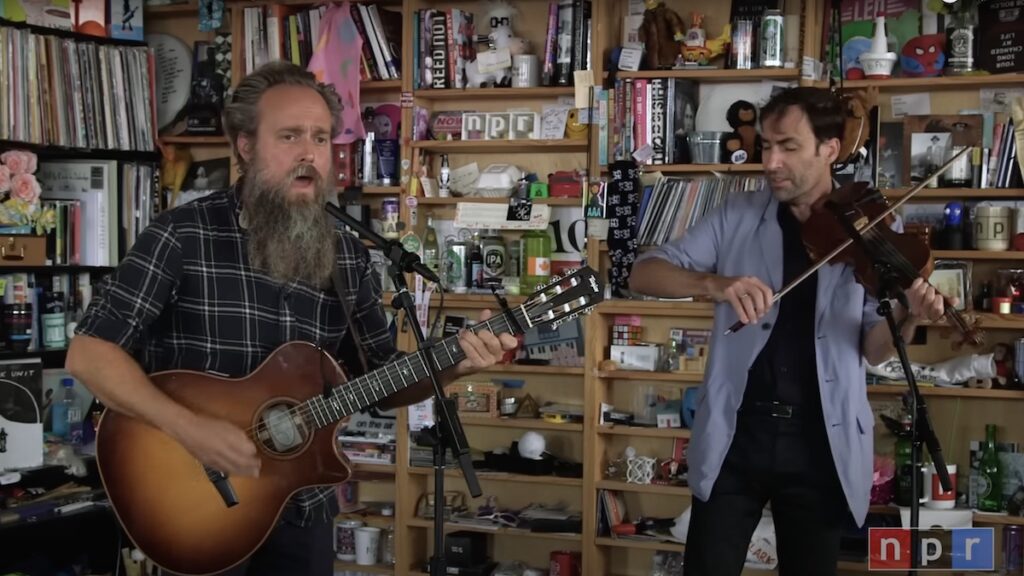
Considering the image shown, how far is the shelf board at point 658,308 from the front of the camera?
411 cm

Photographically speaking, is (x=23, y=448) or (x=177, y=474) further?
(x=23, y=448)

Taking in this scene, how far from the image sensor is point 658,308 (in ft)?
13.6

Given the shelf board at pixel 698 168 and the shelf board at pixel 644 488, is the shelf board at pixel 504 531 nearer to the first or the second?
the shelf board at pixel 644 488

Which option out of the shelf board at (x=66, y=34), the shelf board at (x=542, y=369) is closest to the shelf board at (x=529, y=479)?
the shelf board at (x=542, y=369)

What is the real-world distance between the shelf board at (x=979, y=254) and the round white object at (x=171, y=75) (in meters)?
3.05

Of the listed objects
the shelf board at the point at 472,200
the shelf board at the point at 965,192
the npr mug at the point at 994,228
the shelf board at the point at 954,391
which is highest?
the shelf board at the point at 965,192

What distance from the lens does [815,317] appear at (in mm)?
2617

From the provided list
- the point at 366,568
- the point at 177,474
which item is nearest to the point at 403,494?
the point at 366,568

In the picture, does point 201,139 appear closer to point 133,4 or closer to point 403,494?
point 133,4

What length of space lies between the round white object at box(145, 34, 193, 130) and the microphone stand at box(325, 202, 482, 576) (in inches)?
111

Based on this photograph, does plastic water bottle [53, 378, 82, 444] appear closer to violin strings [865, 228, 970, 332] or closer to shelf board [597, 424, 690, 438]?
shelf board [597, 424, 690, 438]

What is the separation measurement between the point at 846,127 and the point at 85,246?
2885 mm

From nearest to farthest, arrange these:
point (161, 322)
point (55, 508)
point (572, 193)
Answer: point (161, 322)
point (55, 508)
point (572, 193)

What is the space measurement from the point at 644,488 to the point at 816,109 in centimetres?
186
